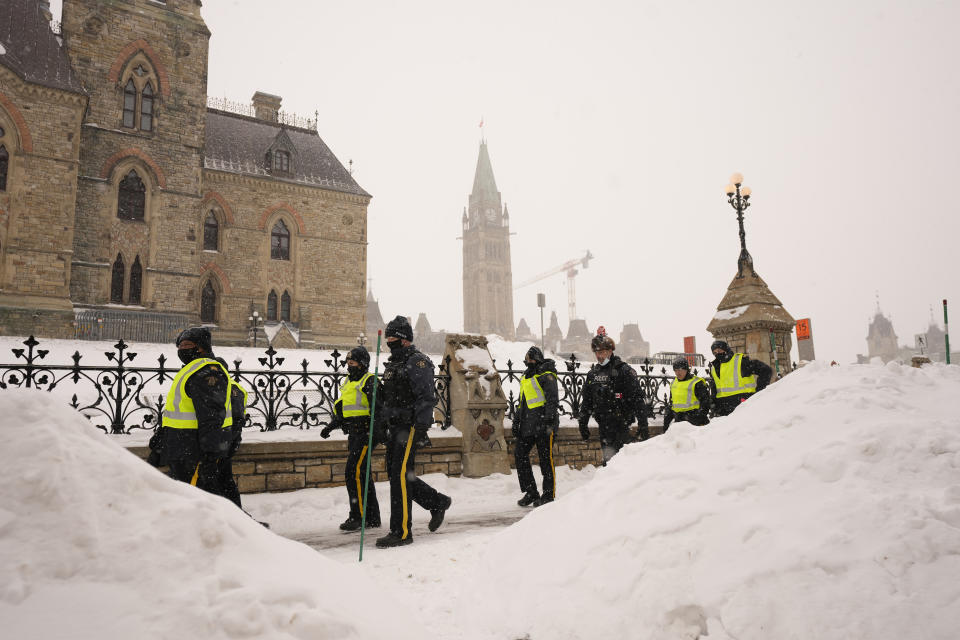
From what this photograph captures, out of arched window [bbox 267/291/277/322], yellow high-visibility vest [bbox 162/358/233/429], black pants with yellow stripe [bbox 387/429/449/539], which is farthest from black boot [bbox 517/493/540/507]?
arched window [bbox 267/291/277/322]

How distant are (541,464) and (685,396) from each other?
2.26 meters

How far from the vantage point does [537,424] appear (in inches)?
259

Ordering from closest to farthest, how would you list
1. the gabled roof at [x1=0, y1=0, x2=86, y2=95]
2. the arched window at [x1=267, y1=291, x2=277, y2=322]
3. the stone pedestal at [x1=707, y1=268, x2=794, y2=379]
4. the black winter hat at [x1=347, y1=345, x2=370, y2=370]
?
the black winter hat at [x1=347, y1=345, x2=370, y2=370], the stone pedestal at [x1=707, y1=268, x2=794, y2=379], the gabled roof at [x1=0, y1=0, x2=86, y2=95], the arched window at [x1=267, y1=291, x2=277, y2=322]

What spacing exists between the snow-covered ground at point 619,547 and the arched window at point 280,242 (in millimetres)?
26719

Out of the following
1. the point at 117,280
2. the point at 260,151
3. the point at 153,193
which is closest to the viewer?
the point at 117,280

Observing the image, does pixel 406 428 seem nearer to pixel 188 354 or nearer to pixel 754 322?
pixel 188 354

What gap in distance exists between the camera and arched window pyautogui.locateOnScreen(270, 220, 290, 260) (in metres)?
28.4

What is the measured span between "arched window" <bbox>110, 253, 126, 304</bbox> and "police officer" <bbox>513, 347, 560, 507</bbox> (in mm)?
22183

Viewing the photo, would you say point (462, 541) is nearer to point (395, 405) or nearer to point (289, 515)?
point (395, 405)

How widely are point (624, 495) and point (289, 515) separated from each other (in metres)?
4.21

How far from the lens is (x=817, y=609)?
2125 millimetres

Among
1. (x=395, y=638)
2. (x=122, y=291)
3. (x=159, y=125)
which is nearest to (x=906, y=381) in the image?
(x=395, y=638)

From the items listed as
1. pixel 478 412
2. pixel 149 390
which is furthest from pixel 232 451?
pixel 149 390

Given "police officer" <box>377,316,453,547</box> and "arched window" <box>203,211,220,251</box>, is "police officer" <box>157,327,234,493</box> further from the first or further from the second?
"arched window" <box>203,211,220,251</box>
